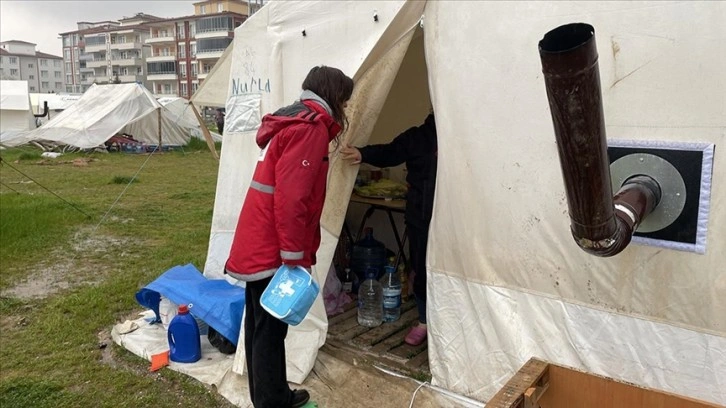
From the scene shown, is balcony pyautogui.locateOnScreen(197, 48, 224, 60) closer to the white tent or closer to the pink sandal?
the white tent

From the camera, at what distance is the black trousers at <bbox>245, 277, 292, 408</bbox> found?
3.06m

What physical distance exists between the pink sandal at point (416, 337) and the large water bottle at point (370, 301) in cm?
45

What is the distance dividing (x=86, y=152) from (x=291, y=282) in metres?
19.8

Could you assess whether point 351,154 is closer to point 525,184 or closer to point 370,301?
point 525,184

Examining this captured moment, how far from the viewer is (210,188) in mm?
13047

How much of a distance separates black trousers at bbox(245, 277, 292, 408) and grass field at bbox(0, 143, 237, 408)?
20.7 inches

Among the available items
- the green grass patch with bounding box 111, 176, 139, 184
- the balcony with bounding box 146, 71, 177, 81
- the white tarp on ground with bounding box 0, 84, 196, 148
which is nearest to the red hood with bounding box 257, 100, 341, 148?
the green grass patch with bounding box 111, 176, 139, 184

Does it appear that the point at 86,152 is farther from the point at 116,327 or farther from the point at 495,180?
the point at 495,180

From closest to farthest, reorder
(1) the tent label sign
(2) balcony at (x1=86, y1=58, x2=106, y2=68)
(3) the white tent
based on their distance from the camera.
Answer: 1. (1) the tent label sign
2. (3) the white tent
3. (2) balcony at (x1=86, y1=58, x2=106, y2=68)

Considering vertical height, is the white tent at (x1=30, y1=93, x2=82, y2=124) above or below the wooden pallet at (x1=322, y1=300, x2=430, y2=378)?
above

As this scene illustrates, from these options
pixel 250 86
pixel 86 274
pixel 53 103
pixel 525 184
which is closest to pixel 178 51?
pixel 53 103

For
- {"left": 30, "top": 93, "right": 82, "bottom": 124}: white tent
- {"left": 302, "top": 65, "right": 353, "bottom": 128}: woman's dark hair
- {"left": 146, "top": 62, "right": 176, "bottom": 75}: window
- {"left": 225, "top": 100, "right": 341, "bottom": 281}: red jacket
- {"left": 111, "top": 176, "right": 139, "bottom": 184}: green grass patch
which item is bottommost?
{"left": 111, "top": 176, "right": 139, "bottom": 184}: green grass patch

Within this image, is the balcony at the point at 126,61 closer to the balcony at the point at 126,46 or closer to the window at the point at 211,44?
the balcony at the point at 126,46

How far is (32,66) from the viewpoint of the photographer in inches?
4082
